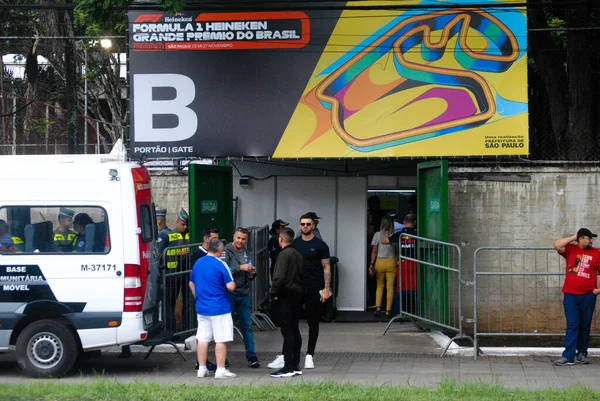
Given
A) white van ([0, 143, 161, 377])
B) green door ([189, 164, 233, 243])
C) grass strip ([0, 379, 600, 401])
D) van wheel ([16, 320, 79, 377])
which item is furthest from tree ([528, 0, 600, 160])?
van wheel ([16, 320, 79, 377])

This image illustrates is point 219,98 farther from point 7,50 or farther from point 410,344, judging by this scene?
point 7,50

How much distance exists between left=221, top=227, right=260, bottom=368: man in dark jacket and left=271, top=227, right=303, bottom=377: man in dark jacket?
0.66 m

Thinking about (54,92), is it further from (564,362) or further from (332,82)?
(564,362)

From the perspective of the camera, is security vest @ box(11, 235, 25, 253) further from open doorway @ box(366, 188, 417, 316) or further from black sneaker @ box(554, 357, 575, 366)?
open doorway @ box(366, 188, 417, 316)

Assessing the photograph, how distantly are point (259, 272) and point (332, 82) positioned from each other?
337 cm

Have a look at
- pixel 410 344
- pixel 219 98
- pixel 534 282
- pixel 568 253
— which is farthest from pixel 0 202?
pixel 534 282

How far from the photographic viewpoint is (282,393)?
29.1 feet

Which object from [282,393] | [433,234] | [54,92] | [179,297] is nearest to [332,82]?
[433,234]

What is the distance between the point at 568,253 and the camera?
11508 mm

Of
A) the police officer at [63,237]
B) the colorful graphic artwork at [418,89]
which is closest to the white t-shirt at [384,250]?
the colorful graphic artwork at [418,89]

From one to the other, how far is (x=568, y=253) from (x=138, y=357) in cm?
592

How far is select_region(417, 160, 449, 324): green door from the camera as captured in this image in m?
13.1

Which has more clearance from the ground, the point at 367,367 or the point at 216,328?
the point at 216,328

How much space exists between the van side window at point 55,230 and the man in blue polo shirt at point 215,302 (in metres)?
1.20
